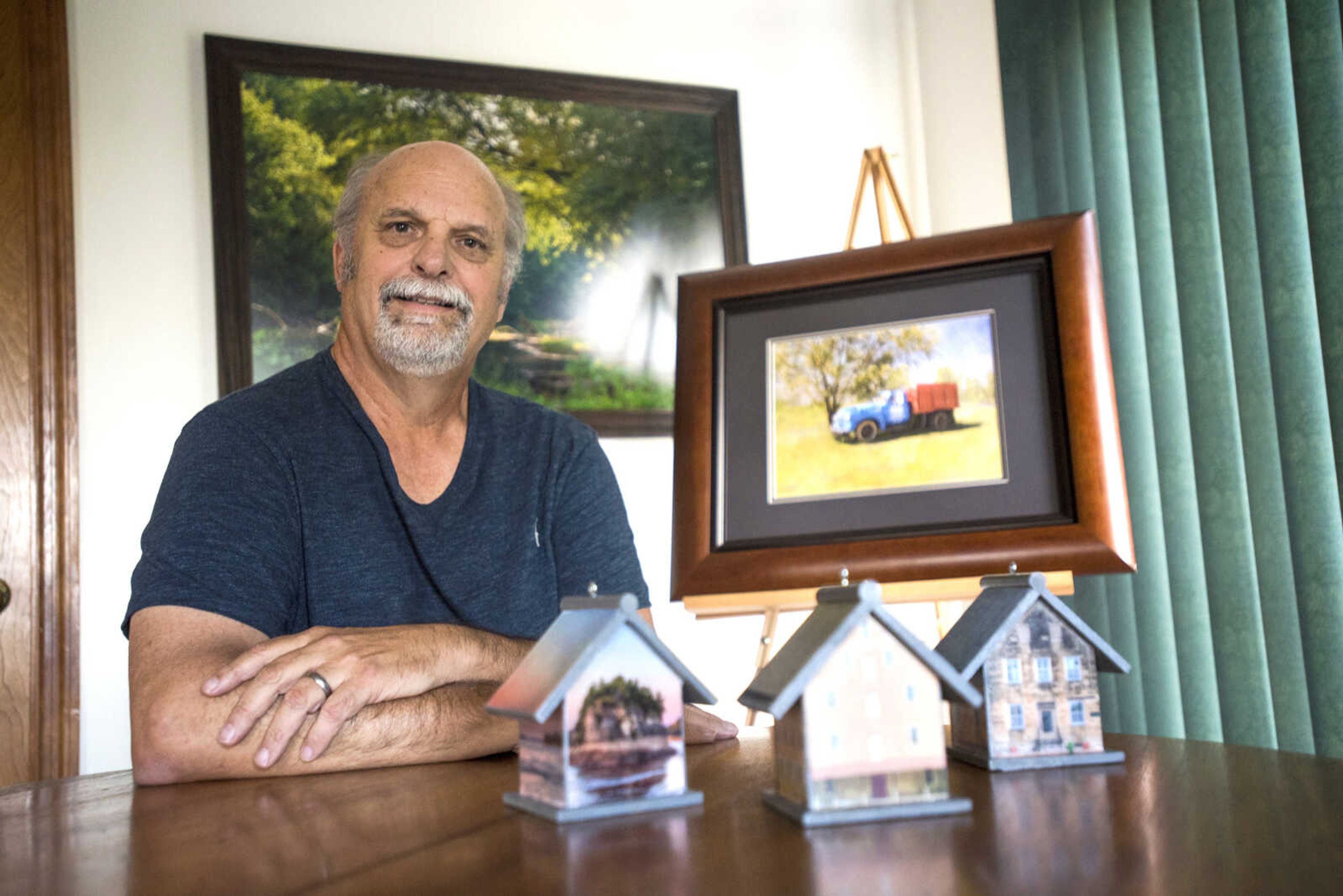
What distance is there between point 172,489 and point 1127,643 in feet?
6.83

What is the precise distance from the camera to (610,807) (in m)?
0.76

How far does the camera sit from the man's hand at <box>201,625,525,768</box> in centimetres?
113

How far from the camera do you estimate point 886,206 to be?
3334mm

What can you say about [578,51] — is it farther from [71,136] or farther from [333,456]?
[333,456]

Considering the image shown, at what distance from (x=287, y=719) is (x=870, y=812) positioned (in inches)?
26.6

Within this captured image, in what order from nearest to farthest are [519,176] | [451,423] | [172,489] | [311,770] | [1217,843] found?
[1217,843], [311,770], [172,489], [451,423], [519,176]

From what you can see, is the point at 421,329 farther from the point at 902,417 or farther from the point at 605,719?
the point at 605,719

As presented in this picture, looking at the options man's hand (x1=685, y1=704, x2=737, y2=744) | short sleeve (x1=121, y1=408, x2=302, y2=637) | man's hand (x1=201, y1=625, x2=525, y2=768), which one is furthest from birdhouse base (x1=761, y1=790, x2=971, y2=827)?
short sleeve (x1=121, y1=408, x2=302, y2=637)

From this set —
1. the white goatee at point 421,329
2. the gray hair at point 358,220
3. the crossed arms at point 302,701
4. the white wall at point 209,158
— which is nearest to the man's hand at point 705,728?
the crossed arms at point 302,701

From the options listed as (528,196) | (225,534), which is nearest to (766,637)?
(225,534)

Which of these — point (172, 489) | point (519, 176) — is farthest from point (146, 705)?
point (519, 176)

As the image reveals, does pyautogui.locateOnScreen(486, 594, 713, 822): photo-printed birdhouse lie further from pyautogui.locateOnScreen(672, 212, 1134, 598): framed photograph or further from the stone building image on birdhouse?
pyautogui.locateOnScreen(672, 212, 1134, 598): framed photograph

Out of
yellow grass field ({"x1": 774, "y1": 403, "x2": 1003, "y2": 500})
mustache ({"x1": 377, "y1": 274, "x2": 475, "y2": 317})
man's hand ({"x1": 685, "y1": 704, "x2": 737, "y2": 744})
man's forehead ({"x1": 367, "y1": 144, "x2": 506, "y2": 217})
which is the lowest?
man's hand ({"x1": 685, "y1": 704, "x2": 737, "y2": 744})

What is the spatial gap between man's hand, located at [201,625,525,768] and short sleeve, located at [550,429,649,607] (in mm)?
451
